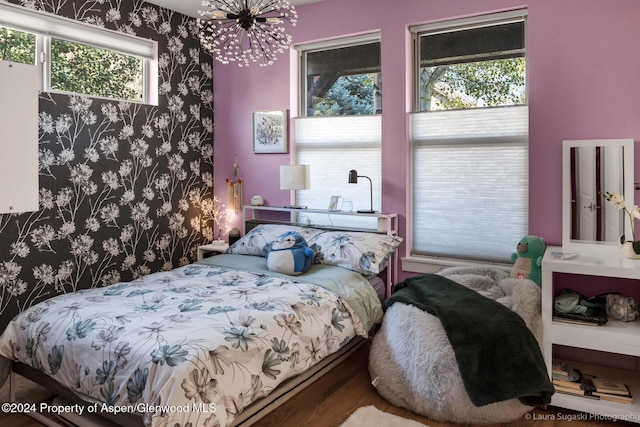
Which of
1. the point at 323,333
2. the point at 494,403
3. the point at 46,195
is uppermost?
the point at 46,195

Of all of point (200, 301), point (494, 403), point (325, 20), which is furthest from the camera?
point (325, 20)

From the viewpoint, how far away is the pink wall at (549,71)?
9.45 feet

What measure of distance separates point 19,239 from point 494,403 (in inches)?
126

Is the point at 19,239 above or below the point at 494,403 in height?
above

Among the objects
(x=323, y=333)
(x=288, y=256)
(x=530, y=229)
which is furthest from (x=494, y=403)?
(x=288, y=256)

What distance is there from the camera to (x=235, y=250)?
3891mm

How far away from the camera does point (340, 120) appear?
13.4 feet

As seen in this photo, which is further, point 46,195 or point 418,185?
point 418,185

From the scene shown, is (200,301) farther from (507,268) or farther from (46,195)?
(507,268)

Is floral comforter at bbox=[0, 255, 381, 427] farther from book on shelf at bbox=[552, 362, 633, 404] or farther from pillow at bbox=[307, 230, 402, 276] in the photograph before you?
book on shelf at bbox=[552, 362, 633, 404]

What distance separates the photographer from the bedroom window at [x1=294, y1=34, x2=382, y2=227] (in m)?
3.95

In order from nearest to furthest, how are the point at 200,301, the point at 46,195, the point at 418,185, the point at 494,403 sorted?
the point at 494,403
the point at 200,301
the point at 46,195
the point at 418,185

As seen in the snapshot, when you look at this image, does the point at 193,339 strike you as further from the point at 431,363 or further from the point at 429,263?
the point at 429,263

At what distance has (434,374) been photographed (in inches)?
97.2
